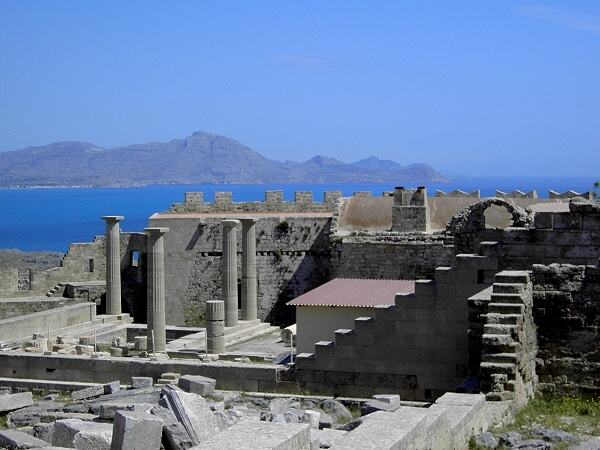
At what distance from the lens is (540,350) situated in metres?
14.9

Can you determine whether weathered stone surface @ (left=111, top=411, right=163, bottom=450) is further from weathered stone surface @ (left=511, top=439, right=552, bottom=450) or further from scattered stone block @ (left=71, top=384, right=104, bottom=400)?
scattered stone block @ (left=71, top=384, right=104, bottom=400)

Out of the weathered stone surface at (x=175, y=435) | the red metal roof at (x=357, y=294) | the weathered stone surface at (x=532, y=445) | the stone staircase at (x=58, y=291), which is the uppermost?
the weathered stone surface at (x=175, y=435)

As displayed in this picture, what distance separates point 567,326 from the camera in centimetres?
1479

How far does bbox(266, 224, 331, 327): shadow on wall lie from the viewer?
37.0 meters

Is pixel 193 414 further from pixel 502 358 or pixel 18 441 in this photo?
pixel 502 358

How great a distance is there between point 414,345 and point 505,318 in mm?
2272

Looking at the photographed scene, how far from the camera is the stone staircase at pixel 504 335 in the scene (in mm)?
13656

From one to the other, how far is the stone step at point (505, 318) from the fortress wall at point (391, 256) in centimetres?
1920

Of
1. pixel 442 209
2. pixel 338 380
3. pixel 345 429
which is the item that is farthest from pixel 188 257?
pixel 345 429

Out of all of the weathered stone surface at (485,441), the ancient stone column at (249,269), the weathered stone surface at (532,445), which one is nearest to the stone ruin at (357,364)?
the weathered stone surface at (485,441)

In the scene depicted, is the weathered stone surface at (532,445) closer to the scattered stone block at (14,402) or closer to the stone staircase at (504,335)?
the stone staircase at (504,335)

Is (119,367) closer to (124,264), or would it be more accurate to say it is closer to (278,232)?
(278,232)

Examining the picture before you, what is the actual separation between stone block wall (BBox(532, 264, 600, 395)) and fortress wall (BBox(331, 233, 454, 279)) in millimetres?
18527

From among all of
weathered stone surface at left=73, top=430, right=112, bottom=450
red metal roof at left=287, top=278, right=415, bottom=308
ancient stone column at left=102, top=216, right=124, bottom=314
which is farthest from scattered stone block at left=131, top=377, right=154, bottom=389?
ancient stone column at left=102, top=216, right=124, bottom=314
